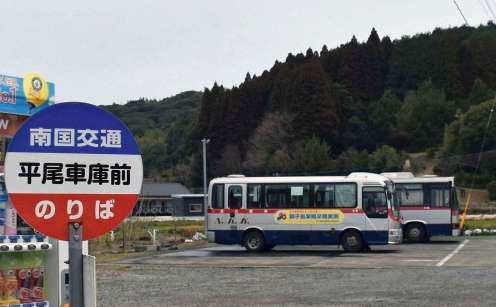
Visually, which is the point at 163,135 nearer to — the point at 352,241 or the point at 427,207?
the point at 427,207

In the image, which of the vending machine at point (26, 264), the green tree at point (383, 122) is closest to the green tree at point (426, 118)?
the green tree at point (383, 122)

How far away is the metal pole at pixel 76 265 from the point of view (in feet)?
12.4

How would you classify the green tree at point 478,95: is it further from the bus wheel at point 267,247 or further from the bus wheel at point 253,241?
the bus wheel at point 253,241

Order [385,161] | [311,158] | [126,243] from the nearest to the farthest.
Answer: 1. [126,243]
2. [311,158]
3. [385,161]

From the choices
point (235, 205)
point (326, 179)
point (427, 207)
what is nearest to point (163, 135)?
point (427, 207)

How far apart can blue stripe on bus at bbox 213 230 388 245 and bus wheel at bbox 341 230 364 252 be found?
19cm

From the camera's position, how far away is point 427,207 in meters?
30.8

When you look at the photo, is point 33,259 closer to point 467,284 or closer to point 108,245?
point 467,284

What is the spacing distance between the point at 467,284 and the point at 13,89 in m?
10.9

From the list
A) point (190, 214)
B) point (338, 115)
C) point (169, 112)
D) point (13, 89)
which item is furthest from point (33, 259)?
point (169, 112)

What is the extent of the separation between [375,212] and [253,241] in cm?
427

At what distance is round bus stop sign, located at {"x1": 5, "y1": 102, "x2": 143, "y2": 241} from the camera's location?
385cm

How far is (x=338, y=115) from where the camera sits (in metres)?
87.6

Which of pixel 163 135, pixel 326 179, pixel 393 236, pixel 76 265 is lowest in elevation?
pixel 393 236
